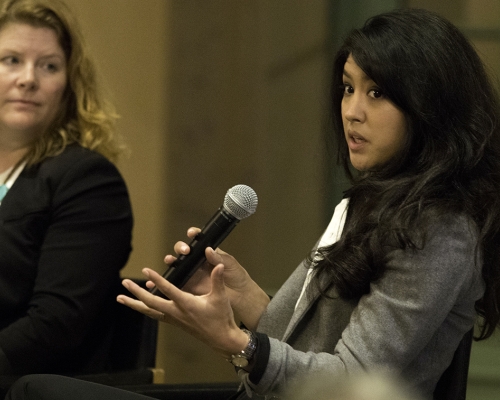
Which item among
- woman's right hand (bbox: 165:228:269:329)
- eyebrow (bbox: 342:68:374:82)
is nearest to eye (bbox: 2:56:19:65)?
woman's right hand (bbox: 165:228:269:329)

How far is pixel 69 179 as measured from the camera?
2.12 meters

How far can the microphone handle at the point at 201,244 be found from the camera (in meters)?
1.35

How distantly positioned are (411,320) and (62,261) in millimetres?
1031

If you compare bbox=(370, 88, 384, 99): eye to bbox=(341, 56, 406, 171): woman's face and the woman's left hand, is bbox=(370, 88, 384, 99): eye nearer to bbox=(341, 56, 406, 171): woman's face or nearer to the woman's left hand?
bbox=(341, 56, 406, 171): woman's face

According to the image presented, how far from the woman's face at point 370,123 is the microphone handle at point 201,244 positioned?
12.2 inches

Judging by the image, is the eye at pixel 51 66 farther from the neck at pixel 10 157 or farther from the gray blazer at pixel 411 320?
the gray blazer at pixel 411 320

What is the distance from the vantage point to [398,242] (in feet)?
4.43

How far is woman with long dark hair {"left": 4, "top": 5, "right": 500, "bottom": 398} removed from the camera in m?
1.32

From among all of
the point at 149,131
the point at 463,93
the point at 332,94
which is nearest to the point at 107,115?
the point at 332,94

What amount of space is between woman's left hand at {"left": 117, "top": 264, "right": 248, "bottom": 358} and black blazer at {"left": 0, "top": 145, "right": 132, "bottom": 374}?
2.54 feet

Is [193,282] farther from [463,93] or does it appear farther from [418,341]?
[463,93]

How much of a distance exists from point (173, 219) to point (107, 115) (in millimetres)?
1734

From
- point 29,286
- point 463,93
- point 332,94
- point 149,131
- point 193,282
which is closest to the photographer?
point 463,93

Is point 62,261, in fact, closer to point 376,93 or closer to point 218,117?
point 376,93
